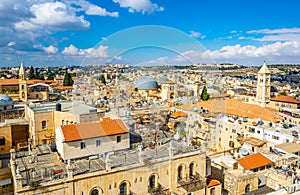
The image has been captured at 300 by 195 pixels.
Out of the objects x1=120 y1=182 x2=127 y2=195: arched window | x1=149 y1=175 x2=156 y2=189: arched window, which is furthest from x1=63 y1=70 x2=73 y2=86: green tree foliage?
x1=149 y1=175 x2=156 y2=189: arched window

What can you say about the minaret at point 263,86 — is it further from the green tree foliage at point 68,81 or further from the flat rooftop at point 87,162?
the green tree foliage at point 68,81

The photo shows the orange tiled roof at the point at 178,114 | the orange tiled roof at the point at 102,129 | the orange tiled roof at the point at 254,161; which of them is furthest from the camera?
the orange tiled roof at the point at 254,161

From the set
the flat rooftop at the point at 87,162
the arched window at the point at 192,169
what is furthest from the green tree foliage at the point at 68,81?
the arched window at the point at 192,169

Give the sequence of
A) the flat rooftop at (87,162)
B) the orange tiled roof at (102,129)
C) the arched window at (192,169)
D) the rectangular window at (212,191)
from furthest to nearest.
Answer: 1. the rectangular window at (212,191)
2. the arched window at (192,169)
3. the flat rooftop at (87,162)
4. the orange tiled roof at (102,129)

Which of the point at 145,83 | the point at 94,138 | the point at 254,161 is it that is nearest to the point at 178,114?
the point at 145,83

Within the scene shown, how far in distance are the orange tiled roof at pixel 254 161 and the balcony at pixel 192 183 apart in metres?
1.55

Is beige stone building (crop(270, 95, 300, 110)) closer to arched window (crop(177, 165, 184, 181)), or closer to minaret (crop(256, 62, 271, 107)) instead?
minaret (crop(256, 62, 271, 107))

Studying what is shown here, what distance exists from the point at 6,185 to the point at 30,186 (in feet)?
6.10

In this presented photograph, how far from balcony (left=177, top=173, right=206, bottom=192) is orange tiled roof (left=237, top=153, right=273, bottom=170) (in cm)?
155

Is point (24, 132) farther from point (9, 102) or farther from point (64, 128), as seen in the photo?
point (64, 128)

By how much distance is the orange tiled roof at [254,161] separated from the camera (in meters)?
6.59

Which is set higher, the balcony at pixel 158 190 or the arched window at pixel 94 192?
the arched window at pixel 94 192

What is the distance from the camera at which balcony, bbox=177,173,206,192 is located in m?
5.25

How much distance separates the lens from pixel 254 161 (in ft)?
22.4
